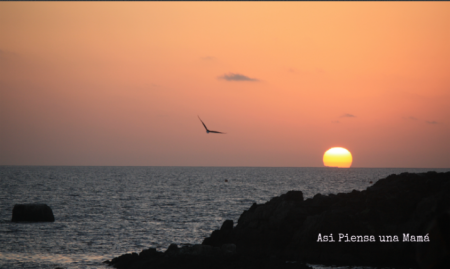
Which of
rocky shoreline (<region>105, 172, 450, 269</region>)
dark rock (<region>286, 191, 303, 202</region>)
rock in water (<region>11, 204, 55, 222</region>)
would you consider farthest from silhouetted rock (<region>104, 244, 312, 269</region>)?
rock in water (<region>11, 204, 55, 222</region>)

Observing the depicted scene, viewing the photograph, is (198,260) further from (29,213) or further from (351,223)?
(29,213)

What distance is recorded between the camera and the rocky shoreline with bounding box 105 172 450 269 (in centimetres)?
2684

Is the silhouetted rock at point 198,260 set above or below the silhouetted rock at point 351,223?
below

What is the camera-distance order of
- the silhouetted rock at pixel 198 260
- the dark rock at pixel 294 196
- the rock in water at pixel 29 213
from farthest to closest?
the rock in water at pixel 29 213
the dark rock at pixel 294 196
the silhouetted rock at pixel 198 260

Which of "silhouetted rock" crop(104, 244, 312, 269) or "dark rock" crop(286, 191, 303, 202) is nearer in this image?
"silhouetted rock" crop(104, 244, 312, 269)

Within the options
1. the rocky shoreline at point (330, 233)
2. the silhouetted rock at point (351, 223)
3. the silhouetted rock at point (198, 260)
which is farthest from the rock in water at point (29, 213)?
the silhouetted rock at point (351, 223)

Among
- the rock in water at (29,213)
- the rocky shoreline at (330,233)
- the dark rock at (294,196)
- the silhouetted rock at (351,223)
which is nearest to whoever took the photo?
the rocky shoreline at (330,233)

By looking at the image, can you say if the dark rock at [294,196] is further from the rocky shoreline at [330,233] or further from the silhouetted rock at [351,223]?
the rocky shoreline at [330,233]

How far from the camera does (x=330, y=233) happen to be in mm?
28906

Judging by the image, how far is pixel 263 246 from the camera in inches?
1236

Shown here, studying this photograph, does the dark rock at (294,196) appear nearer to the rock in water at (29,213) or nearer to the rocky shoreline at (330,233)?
the rocky shoreline at (330,233)

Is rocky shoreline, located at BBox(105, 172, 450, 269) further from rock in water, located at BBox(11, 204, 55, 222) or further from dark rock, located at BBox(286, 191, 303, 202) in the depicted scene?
rock in water, located at BBox(11, 204, 55, 222)

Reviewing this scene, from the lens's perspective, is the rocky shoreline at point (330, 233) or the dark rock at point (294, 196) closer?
the rocky shoreline at point (330, 233)

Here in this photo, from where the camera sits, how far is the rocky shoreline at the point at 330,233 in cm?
2684
